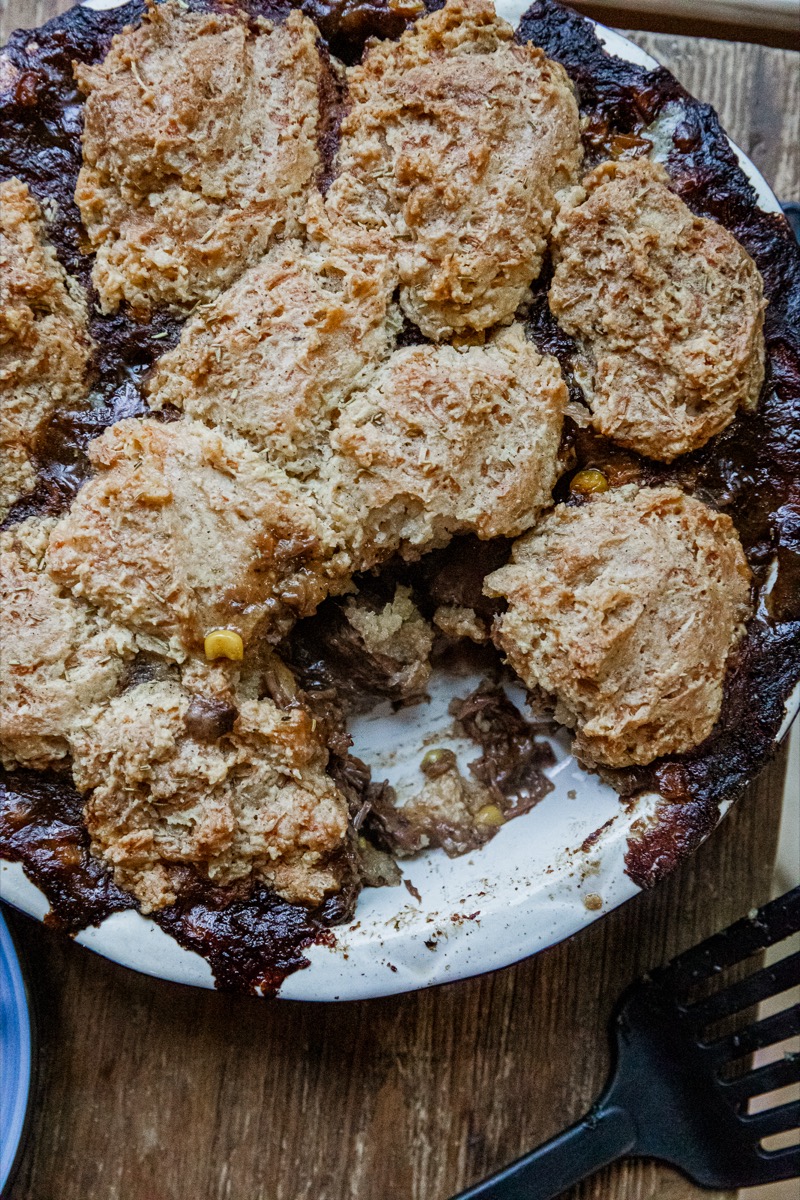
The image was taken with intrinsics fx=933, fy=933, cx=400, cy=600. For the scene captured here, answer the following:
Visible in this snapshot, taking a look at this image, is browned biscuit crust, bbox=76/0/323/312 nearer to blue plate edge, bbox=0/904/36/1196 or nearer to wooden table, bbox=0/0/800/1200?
wooden table, bbox=0/0/800/1200

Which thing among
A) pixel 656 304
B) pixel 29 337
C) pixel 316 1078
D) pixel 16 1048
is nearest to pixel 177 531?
pixel 29 337

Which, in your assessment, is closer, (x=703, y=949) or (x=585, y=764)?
(x=585, y=764)

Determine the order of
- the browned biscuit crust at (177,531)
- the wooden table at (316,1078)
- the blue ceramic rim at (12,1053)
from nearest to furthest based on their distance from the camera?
the browned biscuit crust at (177,531)
the blue ceramic rim at (12,1053)
the wooden table at (316,1078)

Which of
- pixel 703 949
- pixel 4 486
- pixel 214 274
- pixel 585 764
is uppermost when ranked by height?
pixel 214 274

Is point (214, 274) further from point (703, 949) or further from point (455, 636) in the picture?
point (703, 949)

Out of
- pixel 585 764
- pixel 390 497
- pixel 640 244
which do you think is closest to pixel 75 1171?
pixel 585 764

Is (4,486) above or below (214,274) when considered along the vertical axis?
below

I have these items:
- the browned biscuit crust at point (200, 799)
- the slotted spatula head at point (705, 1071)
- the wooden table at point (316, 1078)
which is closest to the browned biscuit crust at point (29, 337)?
the browned biscuit crust at point (200, 799)

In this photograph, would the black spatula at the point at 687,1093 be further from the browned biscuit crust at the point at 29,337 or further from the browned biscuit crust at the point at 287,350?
the browned biscuit crust at the point at 29,337
